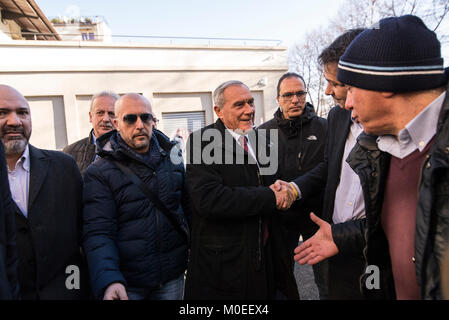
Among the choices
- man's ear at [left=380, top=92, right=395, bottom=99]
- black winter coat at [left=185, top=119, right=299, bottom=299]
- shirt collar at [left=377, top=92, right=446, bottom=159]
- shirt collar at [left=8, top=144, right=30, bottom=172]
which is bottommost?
black winter coat at [left=185, top=119, right=299, bottom=299]

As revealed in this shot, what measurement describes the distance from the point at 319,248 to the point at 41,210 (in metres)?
1.90

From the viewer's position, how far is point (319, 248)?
6.15ft

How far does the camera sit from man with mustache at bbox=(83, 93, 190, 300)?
200 centimetres

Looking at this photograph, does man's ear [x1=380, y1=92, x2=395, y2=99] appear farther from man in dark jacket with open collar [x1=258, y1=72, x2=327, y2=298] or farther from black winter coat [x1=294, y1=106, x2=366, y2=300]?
man in dark jacket with open collar [x1=258, y1=72, x2=327, y2=298]

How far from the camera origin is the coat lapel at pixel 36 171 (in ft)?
6.08

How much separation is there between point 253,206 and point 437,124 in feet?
4.21

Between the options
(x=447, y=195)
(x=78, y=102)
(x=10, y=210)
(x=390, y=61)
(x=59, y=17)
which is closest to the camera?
(x=447, y=195)

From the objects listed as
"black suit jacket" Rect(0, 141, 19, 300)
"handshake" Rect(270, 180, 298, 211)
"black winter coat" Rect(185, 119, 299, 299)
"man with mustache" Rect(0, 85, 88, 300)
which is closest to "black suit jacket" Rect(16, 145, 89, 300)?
"man with mustache" Rect(0, 85, 88, 300)

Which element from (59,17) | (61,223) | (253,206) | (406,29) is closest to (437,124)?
(406,29)

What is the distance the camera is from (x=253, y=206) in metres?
2.14

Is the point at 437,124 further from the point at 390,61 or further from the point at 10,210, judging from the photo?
the point at 10,210

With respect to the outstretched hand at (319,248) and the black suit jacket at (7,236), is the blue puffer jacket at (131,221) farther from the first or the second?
the outstretched hand at (319,248)

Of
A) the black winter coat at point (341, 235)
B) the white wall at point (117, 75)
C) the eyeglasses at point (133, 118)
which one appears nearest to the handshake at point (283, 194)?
the black winter coat at point (341, 235)

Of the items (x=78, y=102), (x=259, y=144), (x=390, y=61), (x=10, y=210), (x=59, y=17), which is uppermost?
(x=59, y=17)
